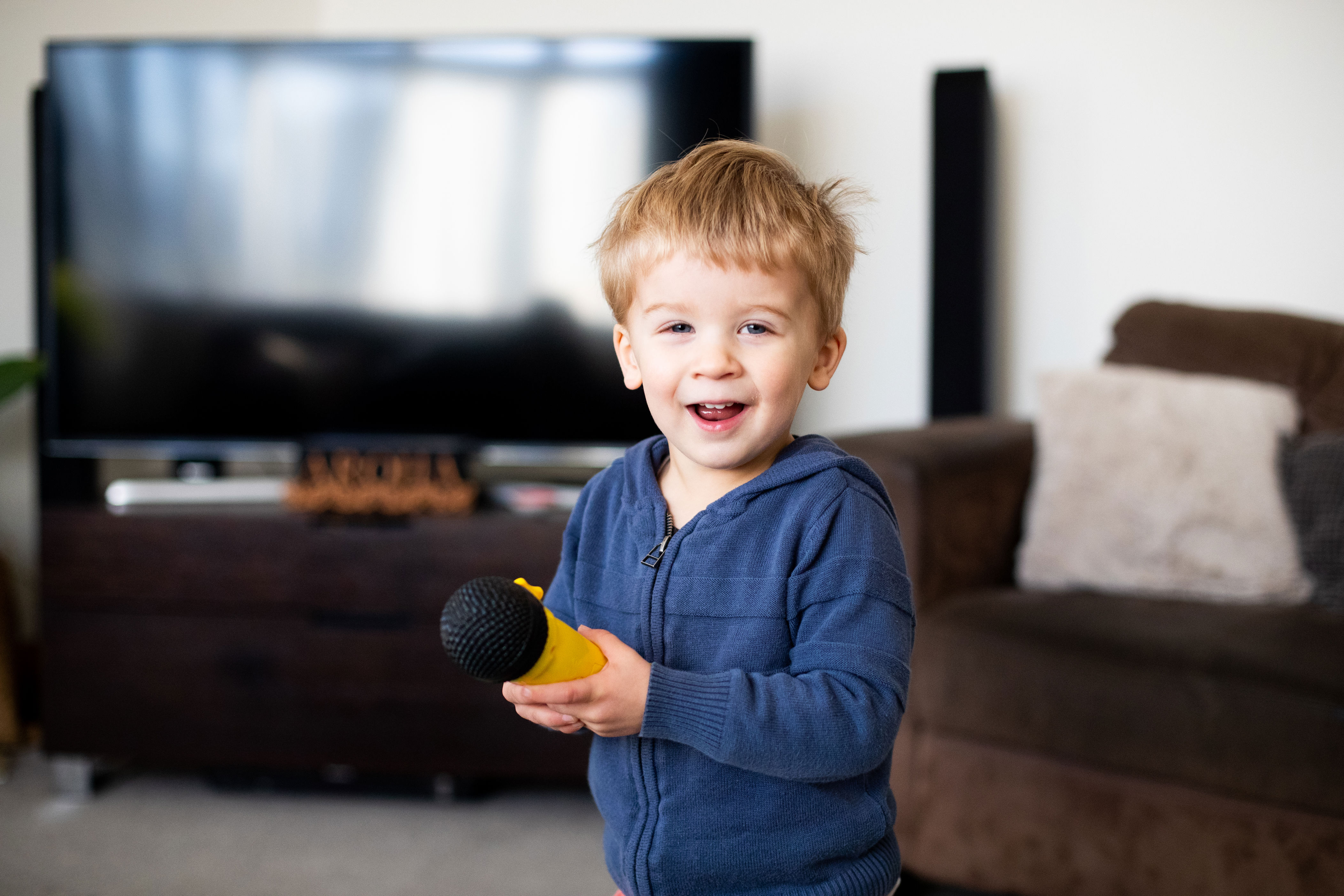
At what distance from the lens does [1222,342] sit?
1.78 metres

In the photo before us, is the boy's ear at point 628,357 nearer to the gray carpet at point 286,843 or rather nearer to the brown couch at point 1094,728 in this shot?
the brown couch at point 1094,728

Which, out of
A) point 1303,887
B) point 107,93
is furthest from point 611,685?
point 107,93

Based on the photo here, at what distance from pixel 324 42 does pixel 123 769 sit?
1.50 m

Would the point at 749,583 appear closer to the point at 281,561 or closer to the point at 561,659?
the point at 561,659

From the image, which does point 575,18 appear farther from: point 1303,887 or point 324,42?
point 1303,887

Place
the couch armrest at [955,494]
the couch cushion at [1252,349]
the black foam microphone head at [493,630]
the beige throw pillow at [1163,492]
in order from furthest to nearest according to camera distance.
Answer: the couch cushion at [1252,349]
the beige throw pillow at [1163,492]
the couch armrest at [955,494]
the black foam microphone head at [493,630]

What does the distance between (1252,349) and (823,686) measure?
4.81 ft

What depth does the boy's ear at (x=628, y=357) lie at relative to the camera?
30.2 inches

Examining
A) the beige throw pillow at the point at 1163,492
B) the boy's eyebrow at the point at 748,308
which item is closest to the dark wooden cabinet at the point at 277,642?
the beige throw pillow at the point at 1163,492

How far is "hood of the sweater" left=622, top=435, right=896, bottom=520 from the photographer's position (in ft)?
2.36

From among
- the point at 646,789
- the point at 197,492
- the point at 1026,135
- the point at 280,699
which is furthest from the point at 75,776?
the point at 1026,135

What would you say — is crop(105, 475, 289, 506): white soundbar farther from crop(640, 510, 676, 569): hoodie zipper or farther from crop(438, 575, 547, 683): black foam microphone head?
crop(438, 575, 547, 683): black foam microphone head

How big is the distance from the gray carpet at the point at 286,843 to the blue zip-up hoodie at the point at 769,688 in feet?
3.08

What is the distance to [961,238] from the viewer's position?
205cm
